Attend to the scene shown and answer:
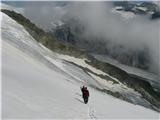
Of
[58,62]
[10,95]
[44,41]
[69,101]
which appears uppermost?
[10,95]

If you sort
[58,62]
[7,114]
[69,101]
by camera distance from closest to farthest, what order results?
1. [7,114]
2. [69,101]
3. [58,62]

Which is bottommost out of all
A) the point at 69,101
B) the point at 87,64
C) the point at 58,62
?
the point at 87,64

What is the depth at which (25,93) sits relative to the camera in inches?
1069

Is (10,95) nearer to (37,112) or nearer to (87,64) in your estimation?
(37,112)

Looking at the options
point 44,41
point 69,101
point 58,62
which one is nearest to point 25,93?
point 69,101

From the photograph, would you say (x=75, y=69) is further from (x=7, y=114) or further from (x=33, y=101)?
(x=7, y=114)

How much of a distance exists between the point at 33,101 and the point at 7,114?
488 cm

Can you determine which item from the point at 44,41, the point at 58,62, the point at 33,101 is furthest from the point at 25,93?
the point at 44,41

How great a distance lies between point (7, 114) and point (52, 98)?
8.70 metres

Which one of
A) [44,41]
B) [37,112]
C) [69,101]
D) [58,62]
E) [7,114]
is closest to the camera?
[7,114]

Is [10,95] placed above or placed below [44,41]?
above

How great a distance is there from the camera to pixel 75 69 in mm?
63156

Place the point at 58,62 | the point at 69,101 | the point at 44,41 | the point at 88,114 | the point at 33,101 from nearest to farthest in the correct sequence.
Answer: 1. the point at 33,101
2. the point at 88,114
3. the point at 69,101
4. the point at 58,62
5. the point at 44,41

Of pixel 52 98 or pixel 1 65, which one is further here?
pixel 1 65
